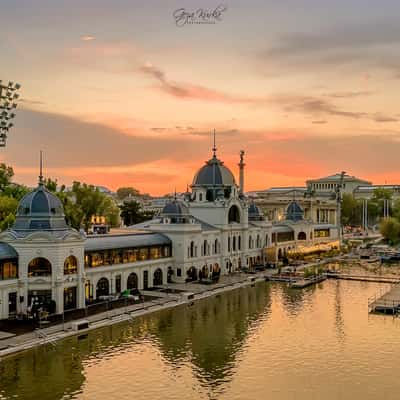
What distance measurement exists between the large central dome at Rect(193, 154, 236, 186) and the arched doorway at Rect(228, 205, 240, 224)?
422 cm

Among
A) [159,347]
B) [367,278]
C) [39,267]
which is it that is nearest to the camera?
[159,347]

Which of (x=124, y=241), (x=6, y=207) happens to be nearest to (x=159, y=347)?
(x=124, y=241)

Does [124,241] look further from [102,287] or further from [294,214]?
[294,214]

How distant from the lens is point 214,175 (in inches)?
3612

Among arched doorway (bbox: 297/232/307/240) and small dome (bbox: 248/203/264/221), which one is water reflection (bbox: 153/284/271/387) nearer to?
small dome (bbox: 248/203/264/221)

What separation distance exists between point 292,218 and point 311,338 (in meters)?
69.9

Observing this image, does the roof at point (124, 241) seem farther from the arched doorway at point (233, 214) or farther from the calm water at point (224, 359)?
the arched doorway at point (233, 214)

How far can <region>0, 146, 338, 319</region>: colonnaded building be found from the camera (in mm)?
54562

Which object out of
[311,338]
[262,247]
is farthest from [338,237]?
[311,338]

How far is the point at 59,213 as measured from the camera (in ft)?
189

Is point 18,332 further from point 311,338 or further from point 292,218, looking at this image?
point 292,218

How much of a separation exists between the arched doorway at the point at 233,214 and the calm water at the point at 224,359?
3212 centimetres

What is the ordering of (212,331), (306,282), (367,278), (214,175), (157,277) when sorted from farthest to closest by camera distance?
(214,175), (367,278), (306,282), (157,277), (212,331)

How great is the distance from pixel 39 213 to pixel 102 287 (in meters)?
12.6
